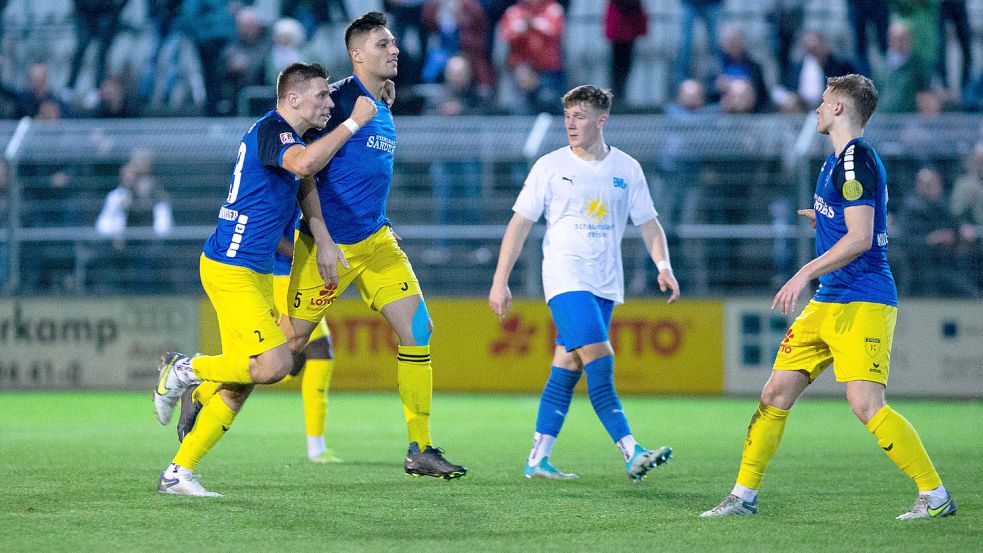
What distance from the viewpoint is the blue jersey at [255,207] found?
6637 millimetres

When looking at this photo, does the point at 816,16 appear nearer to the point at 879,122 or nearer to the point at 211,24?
the point at 879,122

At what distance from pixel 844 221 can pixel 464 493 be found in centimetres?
235

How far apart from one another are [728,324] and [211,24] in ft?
26.2

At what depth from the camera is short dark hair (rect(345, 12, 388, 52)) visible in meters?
7.20

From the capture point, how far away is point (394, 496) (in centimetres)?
667

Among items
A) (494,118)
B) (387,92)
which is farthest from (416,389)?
(494,118)

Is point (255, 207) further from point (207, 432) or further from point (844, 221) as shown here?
point (844, 221)

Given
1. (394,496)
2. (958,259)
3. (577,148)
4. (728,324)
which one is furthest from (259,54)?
(394,496)

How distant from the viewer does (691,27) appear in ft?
55.2

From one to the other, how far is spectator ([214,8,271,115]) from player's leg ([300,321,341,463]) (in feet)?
28.8

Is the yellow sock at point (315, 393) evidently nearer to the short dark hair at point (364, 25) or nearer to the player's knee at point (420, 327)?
the player's knee at point (420, 327)

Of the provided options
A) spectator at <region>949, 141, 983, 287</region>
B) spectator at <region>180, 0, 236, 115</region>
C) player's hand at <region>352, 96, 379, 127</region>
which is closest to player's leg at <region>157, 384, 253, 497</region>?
player's hand at <region>352, 96, 379, 127</region>

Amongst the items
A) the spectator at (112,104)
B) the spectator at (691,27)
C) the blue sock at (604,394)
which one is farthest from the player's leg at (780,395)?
the spectator at (112,104)

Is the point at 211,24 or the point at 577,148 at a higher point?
the point at 211,24
